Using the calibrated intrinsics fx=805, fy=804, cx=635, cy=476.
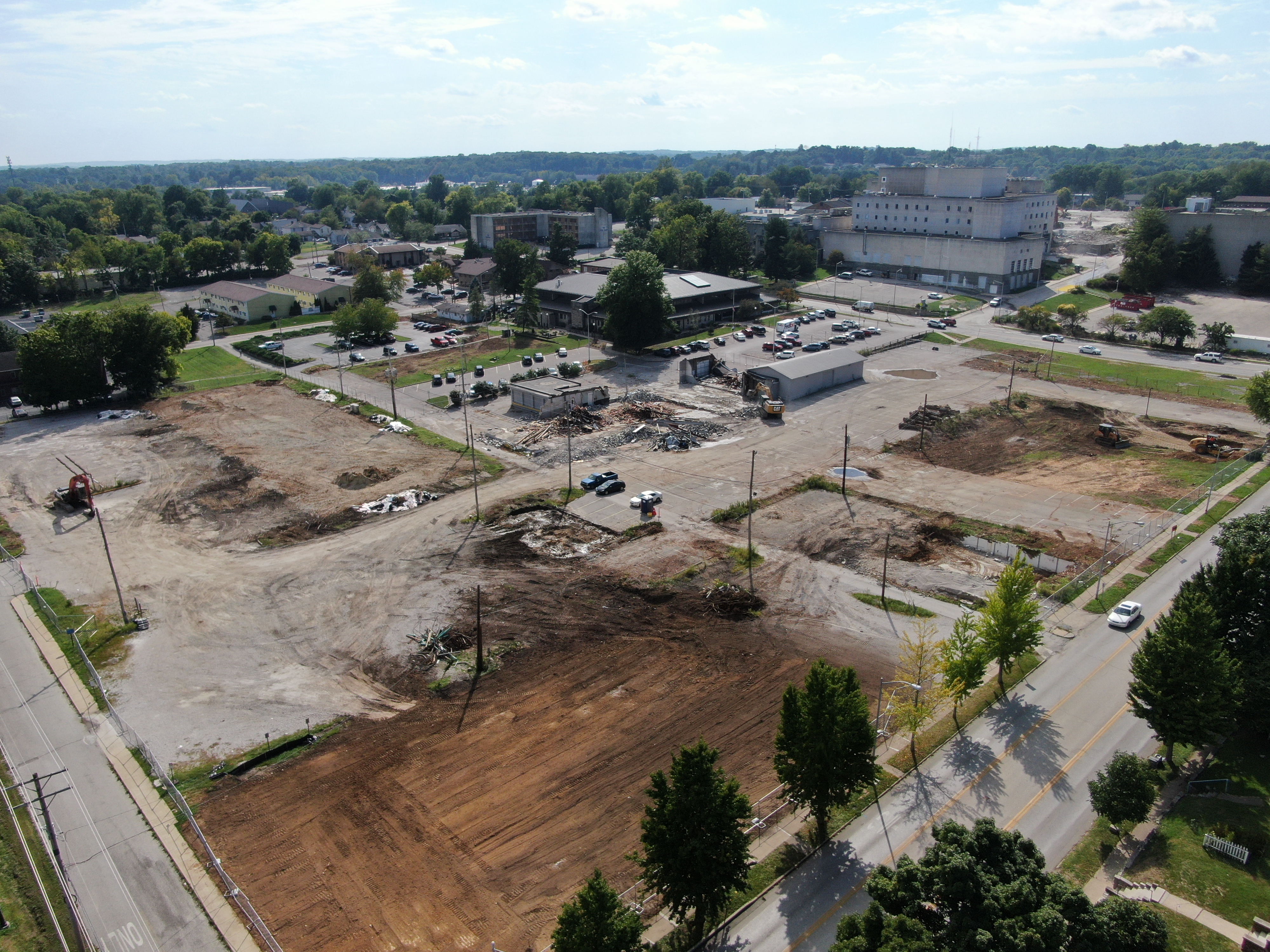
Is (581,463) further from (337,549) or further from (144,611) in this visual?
(144,611)

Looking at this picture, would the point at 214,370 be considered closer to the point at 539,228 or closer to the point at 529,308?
the point at 529,308

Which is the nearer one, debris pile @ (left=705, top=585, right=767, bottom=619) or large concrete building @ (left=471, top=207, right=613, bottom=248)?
debris pile @ (left=705, top=585, right=767, bottom=619)

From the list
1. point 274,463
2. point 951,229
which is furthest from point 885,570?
point 951,229

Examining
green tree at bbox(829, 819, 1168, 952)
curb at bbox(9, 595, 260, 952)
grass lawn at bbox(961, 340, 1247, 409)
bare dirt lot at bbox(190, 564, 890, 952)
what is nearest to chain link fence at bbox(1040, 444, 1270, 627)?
bare dirt lot at bbox(190, 564, 890, 952)

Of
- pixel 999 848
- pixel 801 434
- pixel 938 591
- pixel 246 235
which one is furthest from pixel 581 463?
pixel 246 235

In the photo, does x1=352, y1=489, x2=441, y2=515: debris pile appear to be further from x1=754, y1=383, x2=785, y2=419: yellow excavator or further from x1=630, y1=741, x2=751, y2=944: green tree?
x1=630, y1=741, x2=751, y2=944: green tree

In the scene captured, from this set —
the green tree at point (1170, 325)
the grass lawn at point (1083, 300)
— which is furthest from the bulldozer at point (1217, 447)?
the grass lawn at point (1083, 300)
